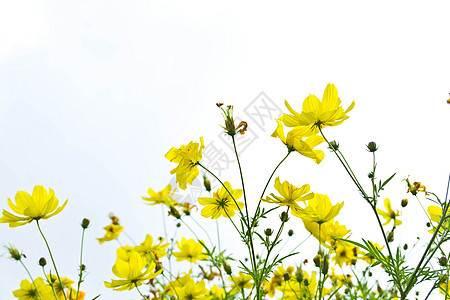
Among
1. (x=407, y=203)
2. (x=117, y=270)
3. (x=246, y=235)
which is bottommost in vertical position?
(x=246, y=235)

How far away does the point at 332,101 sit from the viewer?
1286 millimetres

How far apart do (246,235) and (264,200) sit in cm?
17

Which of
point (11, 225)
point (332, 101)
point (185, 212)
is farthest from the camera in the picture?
point (185, 212)

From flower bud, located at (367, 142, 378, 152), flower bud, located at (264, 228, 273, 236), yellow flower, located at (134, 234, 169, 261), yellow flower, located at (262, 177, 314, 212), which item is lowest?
yellow flower, located at (262, 177, 314, 212)

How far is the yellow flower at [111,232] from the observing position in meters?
2.97

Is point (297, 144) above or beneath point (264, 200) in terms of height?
above

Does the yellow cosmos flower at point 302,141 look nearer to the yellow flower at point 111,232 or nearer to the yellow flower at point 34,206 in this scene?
the yellow flower at point 34,206

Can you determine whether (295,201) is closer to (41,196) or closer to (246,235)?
(246,235)

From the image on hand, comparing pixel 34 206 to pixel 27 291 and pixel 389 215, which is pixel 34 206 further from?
pixel 389 215

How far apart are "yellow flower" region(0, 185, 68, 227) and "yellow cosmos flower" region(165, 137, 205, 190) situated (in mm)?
525

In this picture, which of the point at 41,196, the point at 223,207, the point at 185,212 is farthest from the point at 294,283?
the point at 41,196

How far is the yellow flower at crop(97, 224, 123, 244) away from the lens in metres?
2.97

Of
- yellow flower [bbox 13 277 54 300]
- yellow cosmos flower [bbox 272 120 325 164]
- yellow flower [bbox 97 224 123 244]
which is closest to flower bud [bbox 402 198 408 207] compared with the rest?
yellow cosmos flower [bbox 272 120 325 164]

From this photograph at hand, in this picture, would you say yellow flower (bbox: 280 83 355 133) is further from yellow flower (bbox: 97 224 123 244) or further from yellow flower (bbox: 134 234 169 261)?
yellow flower (bbox: 97 224 123 244)
